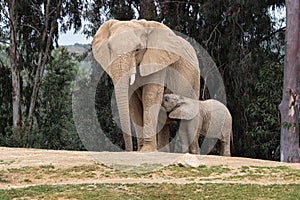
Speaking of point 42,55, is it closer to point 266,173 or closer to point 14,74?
point 14,74

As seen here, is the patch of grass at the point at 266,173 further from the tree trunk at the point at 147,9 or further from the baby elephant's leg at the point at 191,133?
the tree trunk at the point at 147,9

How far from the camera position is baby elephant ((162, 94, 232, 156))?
1084 cm

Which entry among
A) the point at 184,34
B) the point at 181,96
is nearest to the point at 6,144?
the point at 184,34

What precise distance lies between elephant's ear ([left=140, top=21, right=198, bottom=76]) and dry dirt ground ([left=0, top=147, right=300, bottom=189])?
1862 millimetres

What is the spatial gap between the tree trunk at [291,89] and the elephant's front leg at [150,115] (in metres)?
4.20

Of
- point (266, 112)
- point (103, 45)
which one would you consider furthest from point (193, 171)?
point (266, 112)

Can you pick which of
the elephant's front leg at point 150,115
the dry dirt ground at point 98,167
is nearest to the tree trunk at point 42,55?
the elephant's front leg at point 150,115

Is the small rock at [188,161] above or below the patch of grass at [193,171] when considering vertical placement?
above

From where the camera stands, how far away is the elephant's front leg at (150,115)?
10.2 m

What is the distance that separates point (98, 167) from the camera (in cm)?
822

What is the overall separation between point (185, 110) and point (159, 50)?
1188 millimetres

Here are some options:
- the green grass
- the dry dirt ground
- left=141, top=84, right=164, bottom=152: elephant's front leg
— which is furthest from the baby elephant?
the green grass

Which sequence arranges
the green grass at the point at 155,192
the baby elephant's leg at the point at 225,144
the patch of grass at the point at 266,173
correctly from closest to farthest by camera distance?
1. the green grass at the point at 155,192
2. the patch of grass at the point at 266,173
3. the baby elephant's leg at the point at 225,144

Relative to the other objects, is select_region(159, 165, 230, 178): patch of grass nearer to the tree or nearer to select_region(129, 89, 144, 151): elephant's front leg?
select_region(129, 89, 144, 151): elephant's front leg
